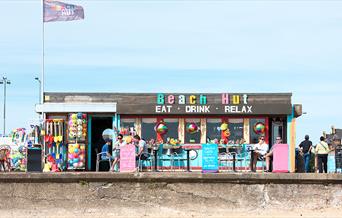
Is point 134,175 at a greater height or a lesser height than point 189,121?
lesser

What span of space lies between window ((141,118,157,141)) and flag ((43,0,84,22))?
6721 mm

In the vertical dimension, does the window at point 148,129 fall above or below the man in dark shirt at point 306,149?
above

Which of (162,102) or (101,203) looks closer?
(101,203)

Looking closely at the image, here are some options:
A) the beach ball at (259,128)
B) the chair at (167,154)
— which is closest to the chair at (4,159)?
the chair at (167,154)

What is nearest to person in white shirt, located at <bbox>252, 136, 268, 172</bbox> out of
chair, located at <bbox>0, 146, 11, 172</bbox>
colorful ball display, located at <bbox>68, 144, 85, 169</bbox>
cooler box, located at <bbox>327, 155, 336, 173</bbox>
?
cooler box, located at <bbox>327, 155, 336, 173</bbox>

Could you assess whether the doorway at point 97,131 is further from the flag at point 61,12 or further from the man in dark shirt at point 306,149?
the man in dark shirt at point 306,149

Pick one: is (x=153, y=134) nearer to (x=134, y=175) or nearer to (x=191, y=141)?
(x=191, y=141)

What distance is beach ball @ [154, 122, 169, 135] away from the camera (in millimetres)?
26984

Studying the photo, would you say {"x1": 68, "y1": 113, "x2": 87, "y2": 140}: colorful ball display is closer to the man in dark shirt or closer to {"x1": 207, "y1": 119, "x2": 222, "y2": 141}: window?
{"x1": 207, "y1": 119, "x2": 222, "y2": 141}: window

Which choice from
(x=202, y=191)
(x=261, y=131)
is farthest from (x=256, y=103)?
(x=202, y=191)

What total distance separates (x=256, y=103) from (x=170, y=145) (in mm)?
3431

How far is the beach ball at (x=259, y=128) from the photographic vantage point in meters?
26.9

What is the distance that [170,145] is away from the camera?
26828 mm

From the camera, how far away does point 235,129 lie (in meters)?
27.1
